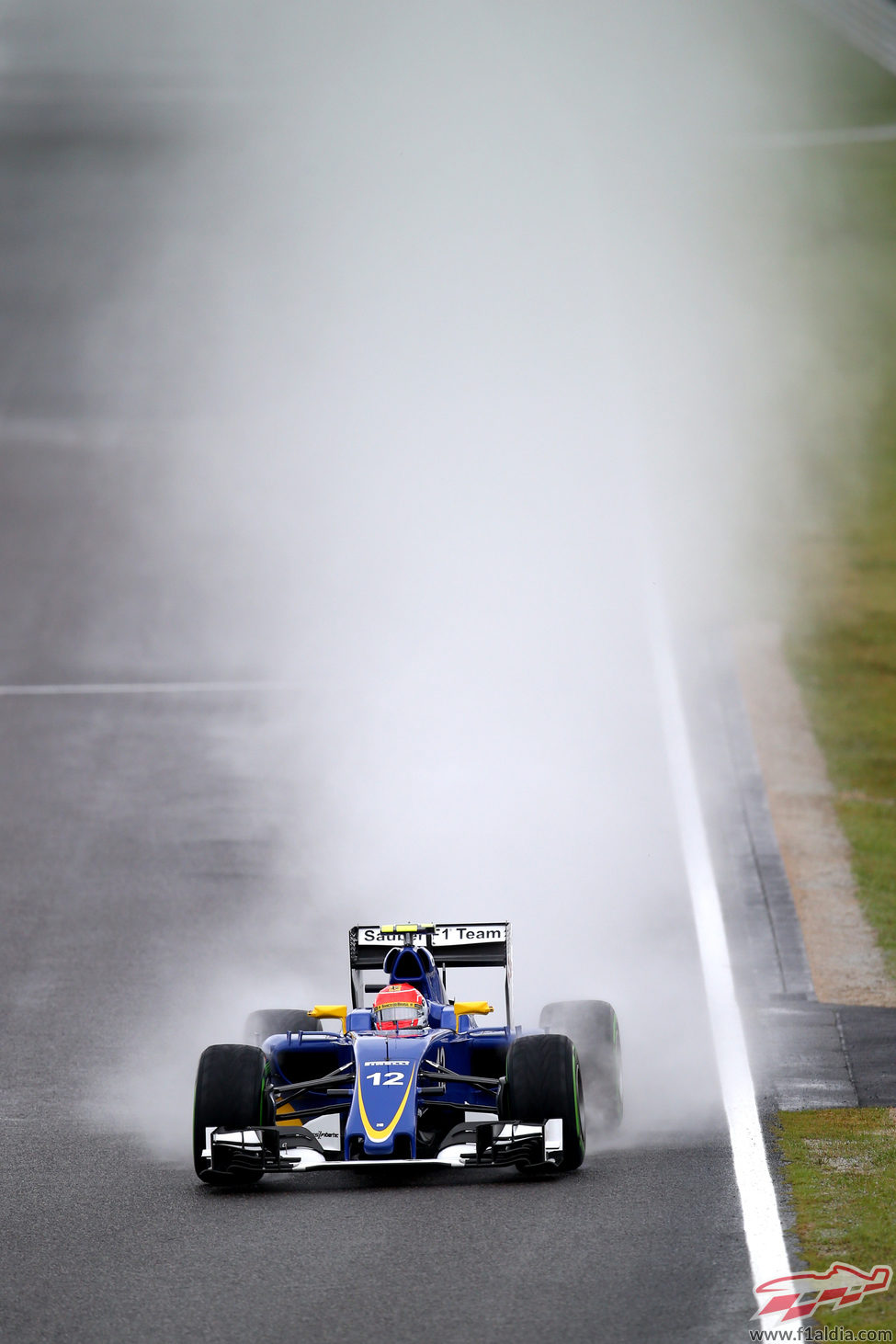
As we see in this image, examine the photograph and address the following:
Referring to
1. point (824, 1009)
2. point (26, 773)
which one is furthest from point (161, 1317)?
point (26, 773)

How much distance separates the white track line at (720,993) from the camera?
9.24 metres

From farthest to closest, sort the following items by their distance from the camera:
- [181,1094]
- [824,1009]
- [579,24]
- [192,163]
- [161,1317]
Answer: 1. [579,24]
2. [192,163]
3. [824,1009]
4. [181,1094]
5. [161,1317]

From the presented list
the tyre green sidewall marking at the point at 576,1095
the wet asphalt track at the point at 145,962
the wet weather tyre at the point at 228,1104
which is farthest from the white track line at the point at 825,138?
the wet weather tyre at the point at 228,1104

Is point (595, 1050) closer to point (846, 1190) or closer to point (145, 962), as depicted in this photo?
point (846, 1190)

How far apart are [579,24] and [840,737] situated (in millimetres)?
31120

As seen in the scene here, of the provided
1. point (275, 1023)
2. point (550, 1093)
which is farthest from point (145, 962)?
point (550, 1093)

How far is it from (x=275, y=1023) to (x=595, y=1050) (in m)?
2.16

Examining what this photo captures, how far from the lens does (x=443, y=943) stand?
11883 mm

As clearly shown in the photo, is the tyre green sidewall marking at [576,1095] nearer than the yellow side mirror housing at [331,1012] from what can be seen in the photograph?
Yes

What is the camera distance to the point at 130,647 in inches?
922

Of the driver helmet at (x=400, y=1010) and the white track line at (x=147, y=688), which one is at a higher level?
the white track line at (x=147, y=688)

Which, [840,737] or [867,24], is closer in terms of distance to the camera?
[840,737]

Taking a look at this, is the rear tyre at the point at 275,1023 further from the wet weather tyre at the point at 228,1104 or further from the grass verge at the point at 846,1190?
the grass verge at the point at 846,1190

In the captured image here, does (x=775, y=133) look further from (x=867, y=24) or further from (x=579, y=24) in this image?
(x=579, y=24)
